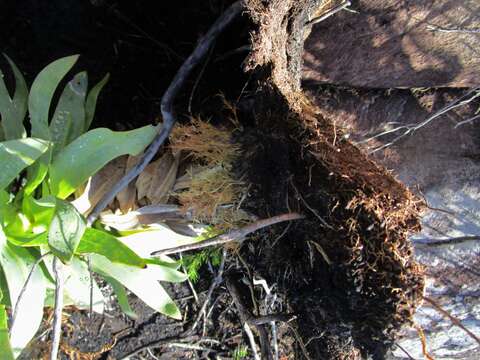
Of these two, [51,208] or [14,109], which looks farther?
[14,109]

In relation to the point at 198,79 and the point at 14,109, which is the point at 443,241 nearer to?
the point at 198,79

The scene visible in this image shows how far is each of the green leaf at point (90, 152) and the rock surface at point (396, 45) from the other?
500 millimetres


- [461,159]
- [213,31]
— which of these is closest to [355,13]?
[213,31]

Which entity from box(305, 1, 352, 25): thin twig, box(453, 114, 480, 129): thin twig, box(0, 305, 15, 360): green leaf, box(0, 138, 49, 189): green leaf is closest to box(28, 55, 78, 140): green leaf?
box(0, 138, 49, 189): green leaf

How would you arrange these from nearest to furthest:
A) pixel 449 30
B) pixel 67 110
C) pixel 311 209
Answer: pixel 311 209 < pixel 67 110 < pixel 449 30

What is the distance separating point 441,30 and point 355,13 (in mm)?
233

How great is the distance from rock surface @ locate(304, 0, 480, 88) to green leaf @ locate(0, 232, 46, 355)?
77 cm

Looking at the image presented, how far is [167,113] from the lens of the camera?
0.98 metres

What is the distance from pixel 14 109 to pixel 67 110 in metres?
0.11

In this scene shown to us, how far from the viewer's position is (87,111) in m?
1.02

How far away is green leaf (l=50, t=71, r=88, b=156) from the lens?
38.2 inches

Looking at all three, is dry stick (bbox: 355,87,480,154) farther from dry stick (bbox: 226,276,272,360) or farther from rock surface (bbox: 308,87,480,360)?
dry stick (bbox: 226,276,272,360)

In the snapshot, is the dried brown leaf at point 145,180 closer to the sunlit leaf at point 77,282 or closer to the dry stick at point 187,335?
the sunlit leaf at point 77,282

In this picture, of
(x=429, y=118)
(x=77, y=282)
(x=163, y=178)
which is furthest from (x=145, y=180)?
(x=429, y=118)
